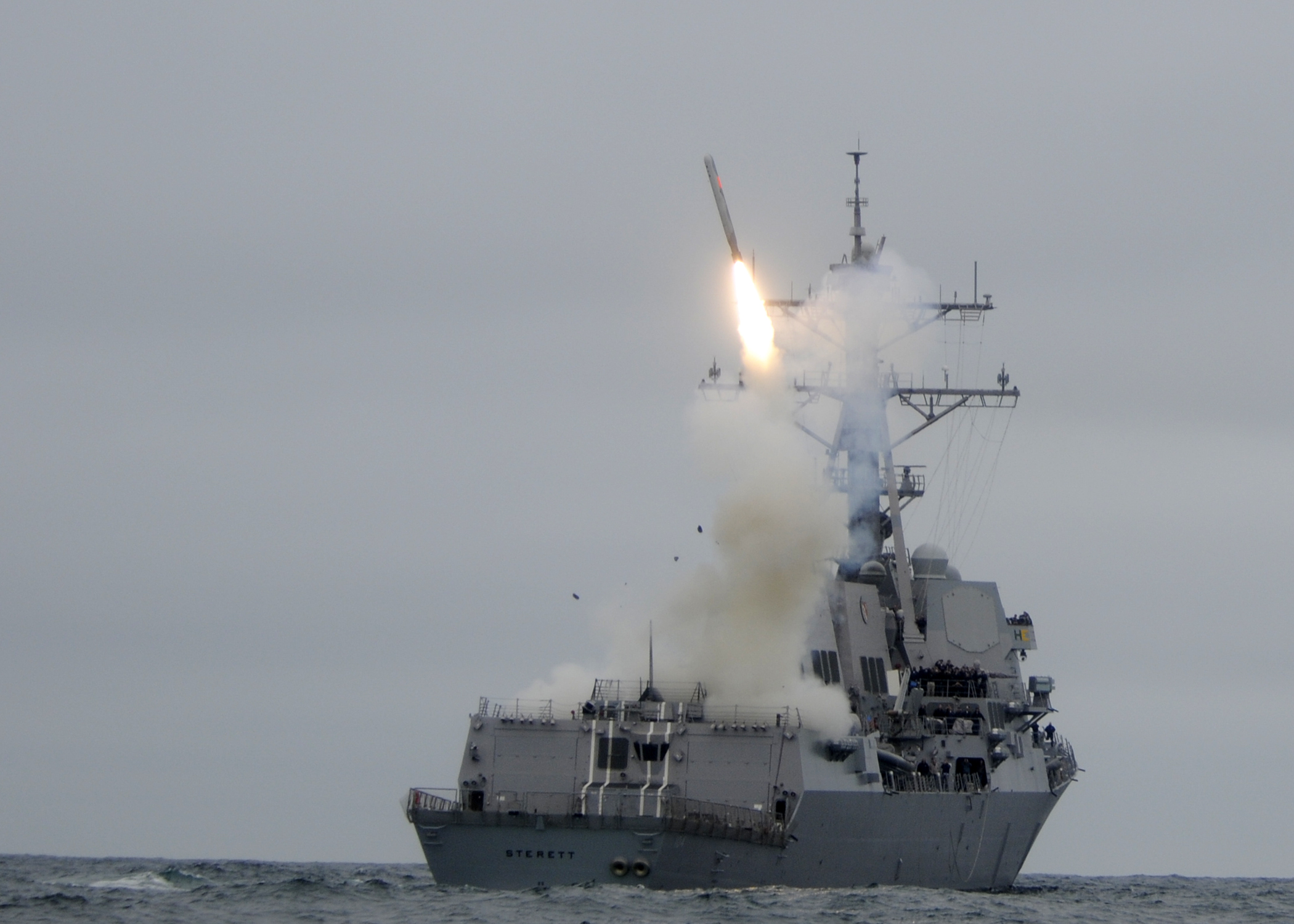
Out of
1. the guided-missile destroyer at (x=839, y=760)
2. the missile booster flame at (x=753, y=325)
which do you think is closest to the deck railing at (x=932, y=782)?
the guided-missile destroyer at (x=839, y=760)

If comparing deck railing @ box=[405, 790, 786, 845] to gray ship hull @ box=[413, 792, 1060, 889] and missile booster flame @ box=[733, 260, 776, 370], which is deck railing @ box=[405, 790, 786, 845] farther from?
missile booster flame @ box=[733, 260, 776, 370]

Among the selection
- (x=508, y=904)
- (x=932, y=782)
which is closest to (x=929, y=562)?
(x=932, y=782)

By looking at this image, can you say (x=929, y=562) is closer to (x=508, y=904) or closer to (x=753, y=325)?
(x=753, y=325)

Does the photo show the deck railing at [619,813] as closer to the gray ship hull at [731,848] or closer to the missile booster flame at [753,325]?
the gray ship hull at [731,848]

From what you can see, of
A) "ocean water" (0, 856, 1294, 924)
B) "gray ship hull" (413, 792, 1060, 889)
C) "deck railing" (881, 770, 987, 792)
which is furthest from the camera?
"deck railing" (881, 770, 987, 792)

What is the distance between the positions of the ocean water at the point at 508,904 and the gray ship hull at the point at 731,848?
265mm

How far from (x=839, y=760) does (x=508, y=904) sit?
794cm

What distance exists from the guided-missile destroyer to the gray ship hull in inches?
1.4

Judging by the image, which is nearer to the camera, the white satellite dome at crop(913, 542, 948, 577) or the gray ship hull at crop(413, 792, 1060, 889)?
the gray ship hull at crop(413, 792, 1060, 889)

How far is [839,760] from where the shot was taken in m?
33.9

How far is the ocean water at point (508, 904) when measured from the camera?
27.5m

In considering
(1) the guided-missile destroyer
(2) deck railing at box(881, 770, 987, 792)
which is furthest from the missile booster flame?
(2) deck railing at box(881, 770, 987, 792)

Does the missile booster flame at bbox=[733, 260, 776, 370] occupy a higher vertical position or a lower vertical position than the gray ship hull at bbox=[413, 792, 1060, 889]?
higher

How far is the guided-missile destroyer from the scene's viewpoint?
29.9 m
